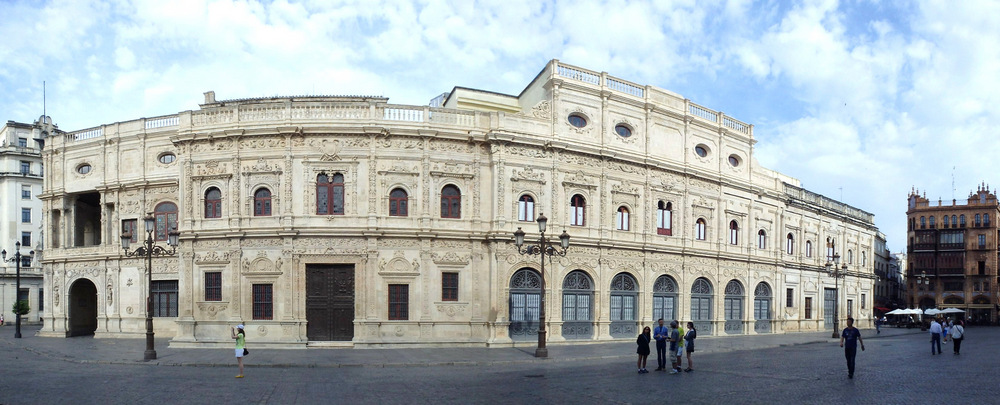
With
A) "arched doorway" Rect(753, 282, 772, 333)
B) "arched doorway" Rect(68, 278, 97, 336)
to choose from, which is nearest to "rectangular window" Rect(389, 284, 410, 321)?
"arched doorway" Rect(68, 278, 97, 336)

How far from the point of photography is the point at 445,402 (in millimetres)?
15367

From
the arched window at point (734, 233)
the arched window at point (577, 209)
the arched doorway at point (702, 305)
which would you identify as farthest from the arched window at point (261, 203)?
the arched window at point (734, 233)

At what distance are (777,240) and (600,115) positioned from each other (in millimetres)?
18842

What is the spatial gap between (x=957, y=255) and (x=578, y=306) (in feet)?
255

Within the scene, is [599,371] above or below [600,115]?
below

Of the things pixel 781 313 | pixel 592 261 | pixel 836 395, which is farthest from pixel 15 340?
pixel 781 313

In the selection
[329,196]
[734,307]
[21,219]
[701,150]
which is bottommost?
[734,307]

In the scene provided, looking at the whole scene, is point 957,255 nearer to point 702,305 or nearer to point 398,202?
point 702,305

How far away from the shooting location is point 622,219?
36.0m

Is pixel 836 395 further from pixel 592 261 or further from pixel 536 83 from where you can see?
pixel 536 83

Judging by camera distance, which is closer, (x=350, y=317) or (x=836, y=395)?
(x=836, y=395)

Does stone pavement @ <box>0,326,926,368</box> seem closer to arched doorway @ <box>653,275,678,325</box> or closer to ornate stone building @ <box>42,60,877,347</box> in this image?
ornate stone building @ <box>42,60,877,347</box>

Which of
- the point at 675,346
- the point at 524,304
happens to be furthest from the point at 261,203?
the point at 675,346

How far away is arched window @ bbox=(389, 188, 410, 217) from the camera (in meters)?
31.0
